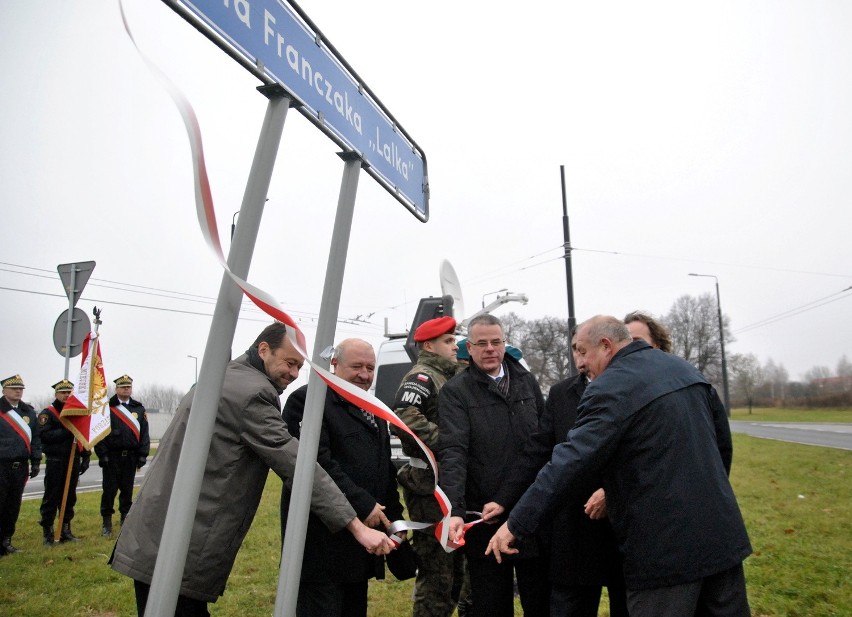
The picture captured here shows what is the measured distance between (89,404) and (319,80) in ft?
23.0

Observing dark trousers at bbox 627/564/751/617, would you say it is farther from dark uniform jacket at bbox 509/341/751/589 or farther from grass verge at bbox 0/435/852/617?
grass verge at bbox 0/435/852/617

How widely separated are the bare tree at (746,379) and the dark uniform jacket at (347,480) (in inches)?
2511

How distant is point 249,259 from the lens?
160 cm

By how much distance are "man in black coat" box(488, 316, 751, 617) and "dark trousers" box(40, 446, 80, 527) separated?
270 inches

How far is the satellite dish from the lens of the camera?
7.89 meters

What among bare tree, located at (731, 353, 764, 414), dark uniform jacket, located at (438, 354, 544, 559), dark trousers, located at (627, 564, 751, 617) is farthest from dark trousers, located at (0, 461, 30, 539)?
bare tree, located at (731, 353, 764, 414)

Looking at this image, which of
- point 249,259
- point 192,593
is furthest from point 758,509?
point 249,259

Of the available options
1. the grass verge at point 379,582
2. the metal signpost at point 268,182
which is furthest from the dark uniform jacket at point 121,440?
the metal signpost at point 268,182

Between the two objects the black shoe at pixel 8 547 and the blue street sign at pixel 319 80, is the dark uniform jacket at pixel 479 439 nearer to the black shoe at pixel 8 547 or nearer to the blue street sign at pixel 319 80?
the blue street sign at pixel 319 80

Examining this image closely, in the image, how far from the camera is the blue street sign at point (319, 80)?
1.43m

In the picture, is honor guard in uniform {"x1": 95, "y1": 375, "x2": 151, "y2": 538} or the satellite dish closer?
honor guard in uniform {"x1": 95, "y1": 375, "x2": 151, "y2": 538}

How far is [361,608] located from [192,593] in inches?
36.8

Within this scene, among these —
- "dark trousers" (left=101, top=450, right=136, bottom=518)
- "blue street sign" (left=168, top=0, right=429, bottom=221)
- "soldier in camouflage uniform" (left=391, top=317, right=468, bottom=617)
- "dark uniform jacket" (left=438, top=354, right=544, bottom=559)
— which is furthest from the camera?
"dark trousers" (left=101, top=450, right=136, bottom=518)

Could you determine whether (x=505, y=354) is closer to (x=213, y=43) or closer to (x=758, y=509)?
(x=213, y=43)
